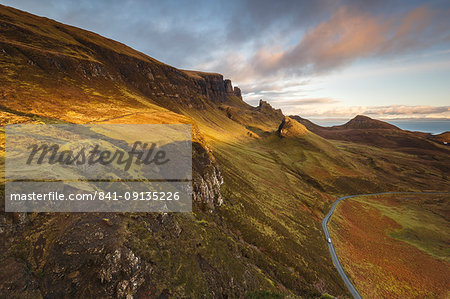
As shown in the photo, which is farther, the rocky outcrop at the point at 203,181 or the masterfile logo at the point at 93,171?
the rocky outcrop at the point at 203,181

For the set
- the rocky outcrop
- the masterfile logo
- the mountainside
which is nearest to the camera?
the mountainside

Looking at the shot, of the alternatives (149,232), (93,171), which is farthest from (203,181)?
(93,171)

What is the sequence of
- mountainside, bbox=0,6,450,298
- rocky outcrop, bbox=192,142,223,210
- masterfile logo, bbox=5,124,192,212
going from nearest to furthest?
mountainside, bbox=0,6,450,298 < masterfile logo, bbox=5,124,192,212 < rocky outcrop, bbox=192,142,223,210

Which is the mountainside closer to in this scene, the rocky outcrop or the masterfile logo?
the rocky outcrop

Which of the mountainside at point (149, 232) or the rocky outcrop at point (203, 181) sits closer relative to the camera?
the mountainside at point (149, 232)

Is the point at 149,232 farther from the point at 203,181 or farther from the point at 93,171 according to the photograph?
the point at 203,181

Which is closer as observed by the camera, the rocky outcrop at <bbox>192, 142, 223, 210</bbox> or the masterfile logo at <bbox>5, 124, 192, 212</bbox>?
the masterfile logo at <bbox>5, 124, 192, 212</bbox>

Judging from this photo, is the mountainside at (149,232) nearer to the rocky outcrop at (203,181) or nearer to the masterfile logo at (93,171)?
the rocky outcrop at (203,181)

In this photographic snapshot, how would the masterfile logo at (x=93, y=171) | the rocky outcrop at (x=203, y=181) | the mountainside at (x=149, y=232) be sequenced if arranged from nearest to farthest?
the mountainside at (x=149, y=232) < the masterfile logo at (x=93, y=171) < the rocky outcrop at (x=203, y=181)

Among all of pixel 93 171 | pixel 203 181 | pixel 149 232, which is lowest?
pixel 149 232

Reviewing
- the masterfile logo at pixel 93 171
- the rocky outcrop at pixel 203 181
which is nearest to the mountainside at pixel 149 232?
the rocky outcrop at pixel 203 181

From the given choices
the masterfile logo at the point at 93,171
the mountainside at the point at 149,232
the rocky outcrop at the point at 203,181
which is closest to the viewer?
the mountainside at the point at 149,232

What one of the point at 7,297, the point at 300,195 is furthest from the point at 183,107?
the point at 7,297

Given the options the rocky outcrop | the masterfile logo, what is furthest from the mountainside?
the masterfile logo
